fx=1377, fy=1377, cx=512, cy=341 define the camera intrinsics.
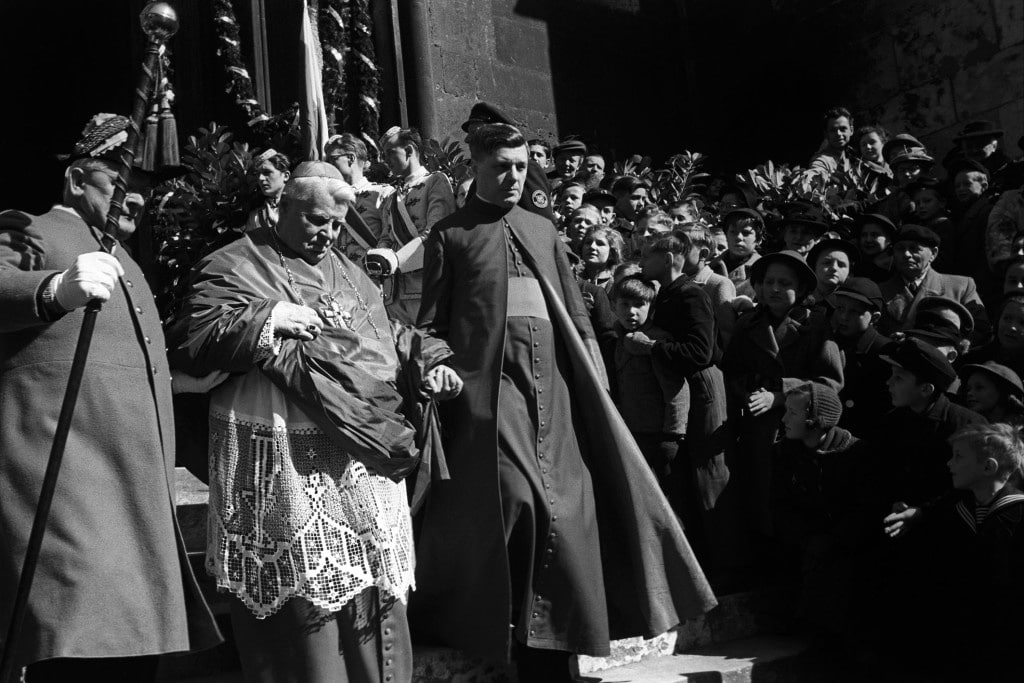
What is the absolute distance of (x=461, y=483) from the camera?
488 centimetres

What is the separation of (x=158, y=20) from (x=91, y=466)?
137cm

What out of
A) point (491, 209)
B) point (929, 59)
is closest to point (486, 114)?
point (491, 209)

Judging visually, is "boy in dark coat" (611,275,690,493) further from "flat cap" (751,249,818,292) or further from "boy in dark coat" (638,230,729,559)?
"flat cap" (751,249,818,292)

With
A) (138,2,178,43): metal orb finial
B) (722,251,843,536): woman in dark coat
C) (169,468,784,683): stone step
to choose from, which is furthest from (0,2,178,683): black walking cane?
(722,251,843,536): woman in dark coat

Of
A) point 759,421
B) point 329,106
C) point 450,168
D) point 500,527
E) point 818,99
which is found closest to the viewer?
point 500,527

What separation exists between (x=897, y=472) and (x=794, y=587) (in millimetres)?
702

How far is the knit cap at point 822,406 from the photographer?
6184 millimetres

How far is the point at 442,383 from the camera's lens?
15.4 ft

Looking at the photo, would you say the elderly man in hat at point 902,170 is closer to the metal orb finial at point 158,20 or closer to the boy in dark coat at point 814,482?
the boy in dark coat at point 814,482

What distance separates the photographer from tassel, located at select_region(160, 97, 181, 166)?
9750 millimetres

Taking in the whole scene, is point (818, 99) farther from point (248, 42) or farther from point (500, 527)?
point (500, 527)

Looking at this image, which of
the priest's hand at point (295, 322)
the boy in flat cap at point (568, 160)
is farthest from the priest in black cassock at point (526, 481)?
the boy in flat cap at point (568, 160)

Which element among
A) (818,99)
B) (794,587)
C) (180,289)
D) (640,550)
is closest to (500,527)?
(640,550)

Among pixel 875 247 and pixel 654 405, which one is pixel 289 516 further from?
pixel 875 247
